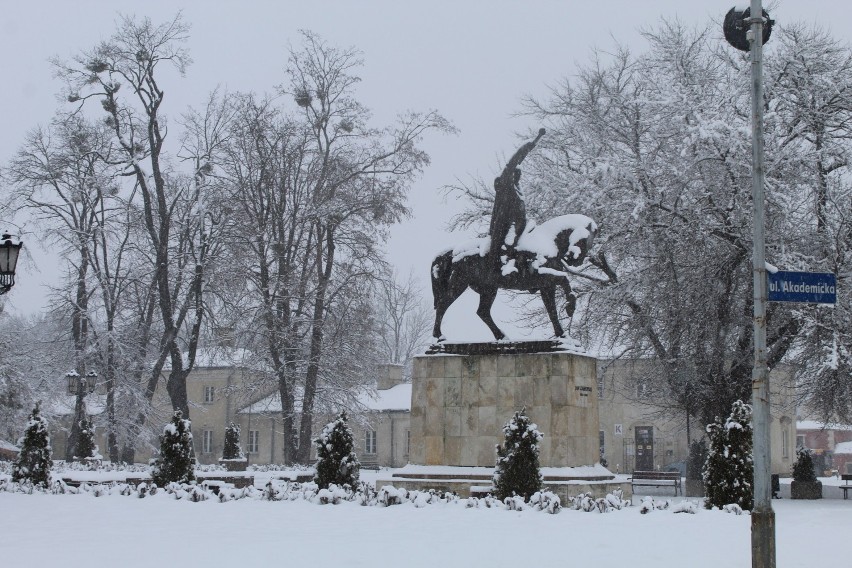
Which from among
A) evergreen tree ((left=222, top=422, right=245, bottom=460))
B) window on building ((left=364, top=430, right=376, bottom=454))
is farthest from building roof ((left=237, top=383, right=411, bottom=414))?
evergreen tree ((left=222, top=422, right=245, bottom=460))

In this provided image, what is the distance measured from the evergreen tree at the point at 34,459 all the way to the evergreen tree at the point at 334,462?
639 cm

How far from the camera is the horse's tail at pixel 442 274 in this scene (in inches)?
790

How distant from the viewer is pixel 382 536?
1227cm

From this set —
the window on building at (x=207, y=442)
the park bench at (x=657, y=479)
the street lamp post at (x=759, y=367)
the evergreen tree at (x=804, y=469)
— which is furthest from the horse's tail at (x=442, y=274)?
the window on building at (x=207, y=442)

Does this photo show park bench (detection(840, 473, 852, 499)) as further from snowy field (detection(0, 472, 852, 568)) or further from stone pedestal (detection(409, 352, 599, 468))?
snowy field (detection(0, 472, 852, 568))

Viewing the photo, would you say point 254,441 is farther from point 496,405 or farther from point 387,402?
point 496,405

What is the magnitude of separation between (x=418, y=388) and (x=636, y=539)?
8.02 metres

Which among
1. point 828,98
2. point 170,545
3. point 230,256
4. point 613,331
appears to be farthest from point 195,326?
point 170,545

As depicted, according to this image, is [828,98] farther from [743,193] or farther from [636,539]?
[636,539]

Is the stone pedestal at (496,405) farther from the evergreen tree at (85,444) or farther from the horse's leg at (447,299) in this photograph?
the evergreen tree at (85,444)

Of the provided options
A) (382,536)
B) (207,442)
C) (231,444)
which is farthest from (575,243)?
(207,442)

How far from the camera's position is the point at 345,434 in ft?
60.2

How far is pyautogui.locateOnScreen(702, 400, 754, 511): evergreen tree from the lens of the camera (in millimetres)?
15797

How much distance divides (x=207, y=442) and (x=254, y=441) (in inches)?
160
